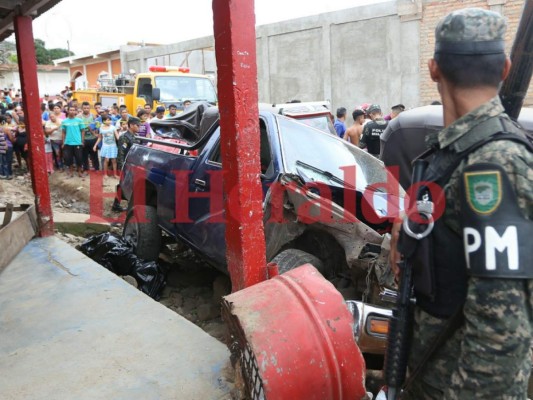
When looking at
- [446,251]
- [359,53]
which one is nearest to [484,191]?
[446,251]

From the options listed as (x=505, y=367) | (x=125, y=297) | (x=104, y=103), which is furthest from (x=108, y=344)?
(x=104, y=103)

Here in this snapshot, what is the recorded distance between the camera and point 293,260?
3.25 m

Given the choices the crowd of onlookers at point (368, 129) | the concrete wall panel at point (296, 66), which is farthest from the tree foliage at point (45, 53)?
the crowd of onlookers at point (368, 129)

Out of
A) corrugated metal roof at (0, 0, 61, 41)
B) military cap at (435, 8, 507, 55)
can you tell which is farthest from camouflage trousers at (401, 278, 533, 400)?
corrugated metal roof at (0, 0, 61, 41)

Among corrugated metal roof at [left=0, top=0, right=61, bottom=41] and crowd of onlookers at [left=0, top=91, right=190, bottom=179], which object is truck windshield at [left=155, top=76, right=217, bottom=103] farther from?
corrugated metal roof at [left=0, top=0, right=61, bottom=41]

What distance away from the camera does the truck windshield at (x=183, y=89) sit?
12898mm

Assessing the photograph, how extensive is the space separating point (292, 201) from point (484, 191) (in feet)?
6.92

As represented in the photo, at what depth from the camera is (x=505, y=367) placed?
1213mm

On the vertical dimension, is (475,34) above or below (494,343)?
above

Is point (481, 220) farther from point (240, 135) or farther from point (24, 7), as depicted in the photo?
point (24, 7)

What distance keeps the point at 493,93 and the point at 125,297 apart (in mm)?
3030

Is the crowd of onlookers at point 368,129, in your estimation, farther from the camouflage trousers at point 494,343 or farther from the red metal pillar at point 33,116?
the camouflage trousers at point 494,343

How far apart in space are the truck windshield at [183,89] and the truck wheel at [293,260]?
33.4 feet

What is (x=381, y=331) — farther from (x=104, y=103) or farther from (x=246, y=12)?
(x=104, y=103)
